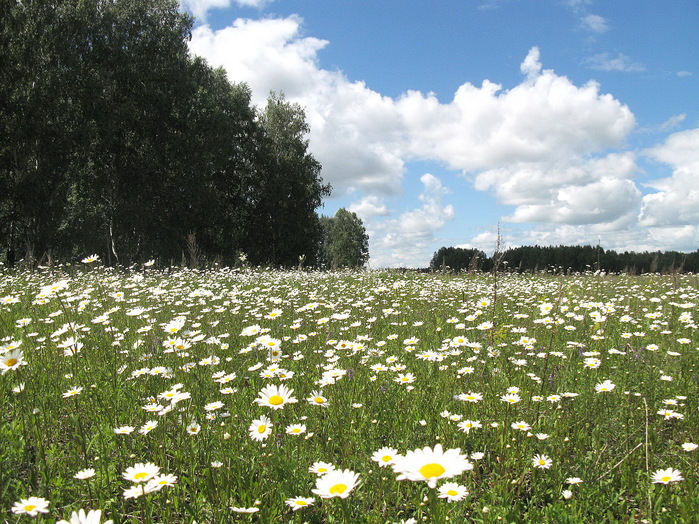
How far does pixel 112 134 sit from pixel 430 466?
22.7 metres

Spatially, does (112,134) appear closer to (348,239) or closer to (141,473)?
(141,473)

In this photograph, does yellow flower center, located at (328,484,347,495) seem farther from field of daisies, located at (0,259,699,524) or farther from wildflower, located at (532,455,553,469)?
wildflower, located at (532,455,553,469)

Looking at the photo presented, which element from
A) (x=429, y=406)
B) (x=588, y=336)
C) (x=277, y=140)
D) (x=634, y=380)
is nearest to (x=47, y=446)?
(x=429, y=406)

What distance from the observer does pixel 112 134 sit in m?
20.1

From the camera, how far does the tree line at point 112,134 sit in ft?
57.7

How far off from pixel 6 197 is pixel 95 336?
17.3 meters

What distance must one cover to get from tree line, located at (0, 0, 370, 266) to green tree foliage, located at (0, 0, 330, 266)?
0.18 feet

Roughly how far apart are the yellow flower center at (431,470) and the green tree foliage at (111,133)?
1383 cm

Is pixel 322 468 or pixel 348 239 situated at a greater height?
pixel 348 239

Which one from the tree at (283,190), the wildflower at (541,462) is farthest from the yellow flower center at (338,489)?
the tree at (283,190)

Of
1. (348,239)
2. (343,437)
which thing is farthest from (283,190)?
(348,239)

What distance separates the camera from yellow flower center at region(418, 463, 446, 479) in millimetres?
1125

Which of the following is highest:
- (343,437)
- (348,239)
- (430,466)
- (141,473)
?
(348,239)

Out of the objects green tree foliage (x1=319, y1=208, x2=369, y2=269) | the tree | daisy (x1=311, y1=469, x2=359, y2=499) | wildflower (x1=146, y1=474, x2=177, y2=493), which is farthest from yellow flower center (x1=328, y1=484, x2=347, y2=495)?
green tree foliage (x1=319, y1=208, x2=369, y2=269)
